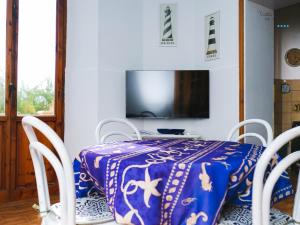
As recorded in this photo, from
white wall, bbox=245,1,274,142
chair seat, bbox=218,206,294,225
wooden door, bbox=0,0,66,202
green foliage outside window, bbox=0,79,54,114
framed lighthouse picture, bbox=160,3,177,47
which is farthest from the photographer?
framed lighthouse picture, bbox=160,3,177,47

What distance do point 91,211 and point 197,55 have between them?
A: 3.06m

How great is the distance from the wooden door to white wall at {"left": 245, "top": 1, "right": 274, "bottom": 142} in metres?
2.22

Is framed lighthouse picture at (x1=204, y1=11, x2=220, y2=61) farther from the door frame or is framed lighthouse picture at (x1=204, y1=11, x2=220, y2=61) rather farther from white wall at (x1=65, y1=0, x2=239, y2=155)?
the door frame

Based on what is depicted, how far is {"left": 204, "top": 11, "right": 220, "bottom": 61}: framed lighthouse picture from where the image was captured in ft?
12.3

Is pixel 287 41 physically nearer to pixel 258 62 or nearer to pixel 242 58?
pixel 258 62

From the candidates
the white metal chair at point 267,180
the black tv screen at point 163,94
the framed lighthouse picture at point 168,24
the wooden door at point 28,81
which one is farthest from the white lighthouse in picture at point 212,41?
the white metal chair at point 267,180

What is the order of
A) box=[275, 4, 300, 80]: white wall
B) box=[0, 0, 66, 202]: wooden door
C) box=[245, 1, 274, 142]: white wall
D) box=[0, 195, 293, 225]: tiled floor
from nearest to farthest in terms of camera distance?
1. box=[0, 195, 293, 225]: tiled floor
2. box=[0, 0, 66, 202]: wooden door
3. box=[245, 1, 274, 142]: white wall
4. box=[275, 4, 300, 80]: white wall

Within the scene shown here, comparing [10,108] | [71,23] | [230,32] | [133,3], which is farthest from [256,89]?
[10,108]

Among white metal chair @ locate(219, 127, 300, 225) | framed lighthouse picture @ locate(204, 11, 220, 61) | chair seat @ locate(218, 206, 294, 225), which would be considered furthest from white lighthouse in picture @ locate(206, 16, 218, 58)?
white metal chair @ locate(219, 127, 300, 225)

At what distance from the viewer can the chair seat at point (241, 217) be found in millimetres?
1161

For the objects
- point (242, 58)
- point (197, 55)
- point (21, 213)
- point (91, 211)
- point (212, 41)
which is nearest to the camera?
point (91, 211)

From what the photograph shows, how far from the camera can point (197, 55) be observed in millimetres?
3988

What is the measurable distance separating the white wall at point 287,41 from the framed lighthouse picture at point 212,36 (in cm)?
243

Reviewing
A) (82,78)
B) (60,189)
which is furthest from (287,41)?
(60,189)
